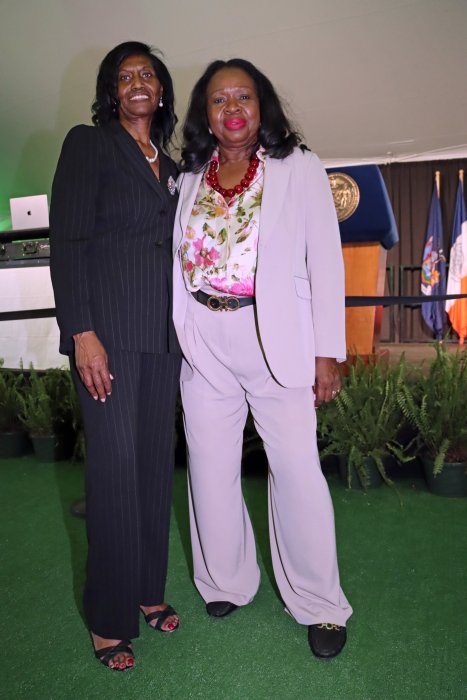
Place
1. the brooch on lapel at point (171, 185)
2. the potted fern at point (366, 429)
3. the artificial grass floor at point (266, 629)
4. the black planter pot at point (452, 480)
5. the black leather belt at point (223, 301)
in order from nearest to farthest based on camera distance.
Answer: the artificial grass floor at point (266, 629)
the black leather belt at point (223, 301)
the brooch on lapel at point (171, 185)
the black planter pot at point (452, 480)
the potted fern at point (366, 429)

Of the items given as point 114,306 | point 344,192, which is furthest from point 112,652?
point 344,192

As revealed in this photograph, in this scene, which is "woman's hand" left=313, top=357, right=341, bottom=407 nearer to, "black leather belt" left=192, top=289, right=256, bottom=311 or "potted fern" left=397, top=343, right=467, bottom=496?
"black leather belt" left=192, top=289, right=256, bottom=311

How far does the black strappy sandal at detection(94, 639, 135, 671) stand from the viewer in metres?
1.42

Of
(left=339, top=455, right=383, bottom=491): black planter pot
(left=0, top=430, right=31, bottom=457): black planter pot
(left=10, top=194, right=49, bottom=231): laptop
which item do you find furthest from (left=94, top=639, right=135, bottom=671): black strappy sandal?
(left=10, top=194, right=49, bottom=231): laptop

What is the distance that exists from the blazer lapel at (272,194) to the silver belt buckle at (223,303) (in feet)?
0.51

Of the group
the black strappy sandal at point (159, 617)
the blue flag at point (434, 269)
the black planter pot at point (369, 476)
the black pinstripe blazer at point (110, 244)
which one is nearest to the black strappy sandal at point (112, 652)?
the black strappy sandal at point (159, 617)

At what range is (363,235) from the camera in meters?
3.12

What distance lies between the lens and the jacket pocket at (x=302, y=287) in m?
1.42

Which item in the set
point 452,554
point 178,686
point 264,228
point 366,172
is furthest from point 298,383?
point 366,172

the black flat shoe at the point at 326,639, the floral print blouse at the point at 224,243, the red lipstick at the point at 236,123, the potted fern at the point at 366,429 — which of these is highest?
the red lipstick at the point at 236,123

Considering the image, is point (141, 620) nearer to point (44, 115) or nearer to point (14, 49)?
point (14, 49)

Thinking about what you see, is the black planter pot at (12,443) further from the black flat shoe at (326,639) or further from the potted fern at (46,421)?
the black flat shoe at (326,639)

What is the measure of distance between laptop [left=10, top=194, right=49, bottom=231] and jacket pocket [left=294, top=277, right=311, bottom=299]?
250cm

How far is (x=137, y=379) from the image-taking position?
1453 millimetres
